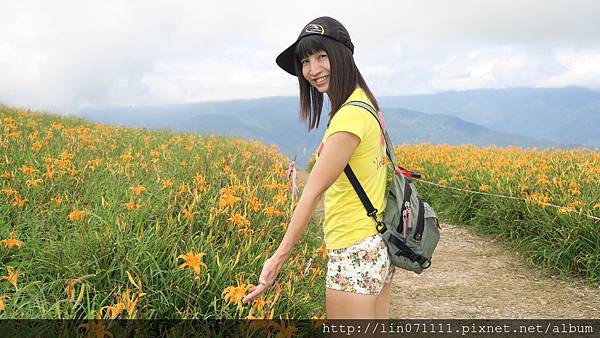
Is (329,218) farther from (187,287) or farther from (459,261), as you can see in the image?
(459,261)

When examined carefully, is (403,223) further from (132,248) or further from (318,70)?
(132,248)

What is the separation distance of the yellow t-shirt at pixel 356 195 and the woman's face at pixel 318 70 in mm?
180

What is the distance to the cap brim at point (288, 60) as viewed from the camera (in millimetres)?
2270

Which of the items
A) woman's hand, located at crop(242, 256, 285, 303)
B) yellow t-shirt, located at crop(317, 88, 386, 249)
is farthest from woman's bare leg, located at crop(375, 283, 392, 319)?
woman's hand, located at crop(242, 256, 285, 303)

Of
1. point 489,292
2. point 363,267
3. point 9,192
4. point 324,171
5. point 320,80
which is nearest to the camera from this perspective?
point 324,171

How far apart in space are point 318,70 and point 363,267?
935 mm

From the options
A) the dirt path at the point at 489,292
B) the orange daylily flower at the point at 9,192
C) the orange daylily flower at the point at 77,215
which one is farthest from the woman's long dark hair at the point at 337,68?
the dirt path at the point at 489,292

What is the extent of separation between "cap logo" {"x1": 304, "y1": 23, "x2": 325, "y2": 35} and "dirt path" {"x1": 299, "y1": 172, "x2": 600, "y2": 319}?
3.24m

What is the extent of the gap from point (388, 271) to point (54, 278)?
75.0 inches

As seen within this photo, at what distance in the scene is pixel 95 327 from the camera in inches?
69.8

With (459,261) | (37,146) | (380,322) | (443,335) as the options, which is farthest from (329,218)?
(459,261)

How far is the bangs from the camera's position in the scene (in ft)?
6.89

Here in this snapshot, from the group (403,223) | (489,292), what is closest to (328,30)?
(403,223)

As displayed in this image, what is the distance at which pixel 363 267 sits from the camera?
2.06 meters
